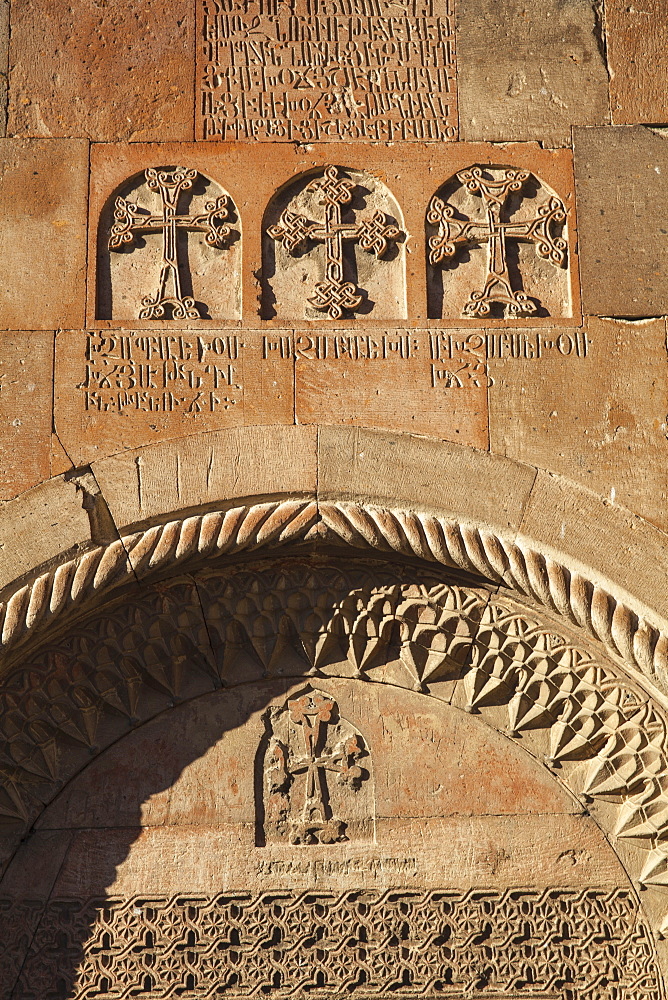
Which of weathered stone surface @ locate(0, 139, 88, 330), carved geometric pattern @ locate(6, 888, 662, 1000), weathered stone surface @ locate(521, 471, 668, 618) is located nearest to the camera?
carved geometric pattern @ locate(6, 888, 662, 1000)

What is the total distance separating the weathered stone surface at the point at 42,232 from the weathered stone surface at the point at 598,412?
1572mm

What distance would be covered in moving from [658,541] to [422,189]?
1568mm

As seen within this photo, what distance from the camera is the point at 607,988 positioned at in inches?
157

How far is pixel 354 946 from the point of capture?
401 centimetres

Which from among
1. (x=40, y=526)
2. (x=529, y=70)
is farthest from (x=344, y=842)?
(x=529, y=70)

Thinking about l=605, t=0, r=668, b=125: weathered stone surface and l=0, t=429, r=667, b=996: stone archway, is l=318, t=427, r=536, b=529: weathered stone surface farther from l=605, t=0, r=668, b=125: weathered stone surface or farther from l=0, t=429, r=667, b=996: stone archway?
l=605, t=0, r=668, b=125: weathered stone surface

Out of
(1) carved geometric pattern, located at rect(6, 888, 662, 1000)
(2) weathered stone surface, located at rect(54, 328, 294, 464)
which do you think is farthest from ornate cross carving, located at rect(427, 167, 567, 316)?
(1) carved geometric pattern, located at rect(6, 888, 662, 1000)

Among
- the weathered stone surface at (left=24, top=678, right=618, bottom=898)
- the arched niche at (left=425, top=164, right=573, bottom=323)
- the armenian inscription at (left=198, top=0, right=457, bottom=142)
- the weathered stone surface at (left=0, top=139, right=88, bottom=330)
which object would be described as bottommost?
the weathered stone surface at (left=24, top=678, right=618, bottom=898)

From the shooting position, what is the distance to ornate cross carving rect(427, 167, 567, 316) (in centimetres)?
439

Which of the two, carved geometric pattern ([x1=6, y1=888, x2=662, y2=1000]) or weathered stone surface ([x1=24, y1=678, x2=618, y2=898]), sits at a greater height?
weathered stone surface ([x1=24, y1=678, x2=618, y2=898])

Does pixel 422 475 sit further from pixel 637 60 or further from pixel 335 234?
pixel 637 60

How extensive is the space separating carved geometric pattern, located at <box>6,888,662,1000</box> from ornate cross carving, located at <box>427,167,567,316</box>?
6.88ft

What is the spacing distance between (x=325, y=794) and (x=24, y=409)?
1.71 m

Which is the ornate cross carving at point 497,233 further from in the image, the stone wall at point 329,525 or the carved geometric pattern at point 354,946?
the carved geometric pattern at point 354,946
